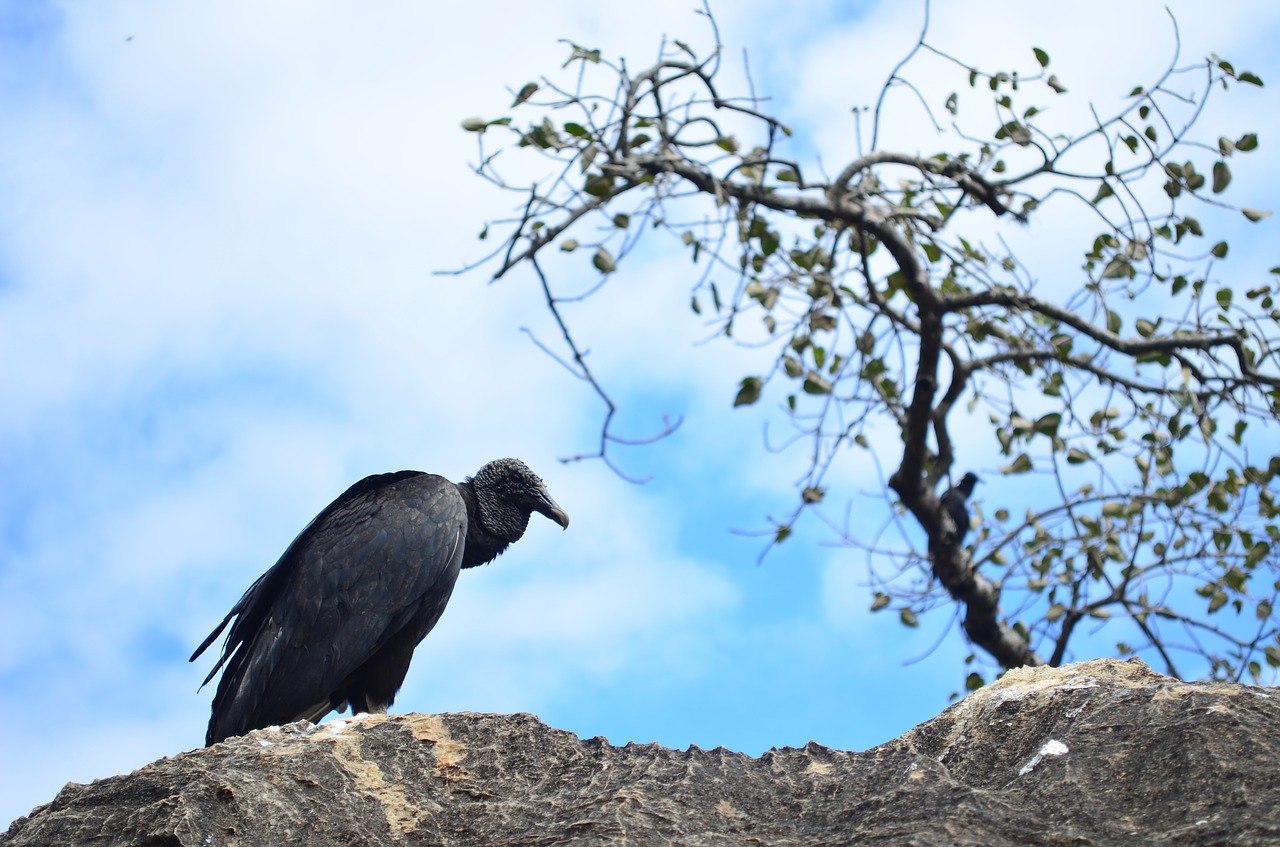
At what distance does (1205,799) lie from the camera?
2.10 m

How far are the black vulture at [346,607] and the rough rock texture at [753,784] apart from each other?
5.08 feet

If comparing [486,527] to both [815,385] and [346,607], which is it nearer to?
[346,607]

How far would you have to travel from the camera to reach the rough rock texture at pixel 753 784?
7.01ft

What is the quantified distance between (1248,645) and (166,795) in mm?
6227

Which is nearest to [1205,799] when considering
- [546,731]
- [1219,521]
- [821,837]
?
[821,837]

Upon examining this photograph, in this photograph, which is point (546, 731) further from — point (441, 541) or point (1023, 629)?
point (1023, 629)

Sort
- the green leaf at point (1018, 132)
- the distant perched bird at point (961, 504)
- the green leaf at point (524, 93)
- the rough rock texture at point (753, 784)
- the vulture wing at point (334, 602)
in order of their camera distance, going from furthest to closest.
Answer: the distant perched bird at point (961, 504) < the green leaf at point (1018, 132) < the green leaf at point (524, 93) < the vulture wing at point (334, 602) < the rough rock texture at point (753, 784)

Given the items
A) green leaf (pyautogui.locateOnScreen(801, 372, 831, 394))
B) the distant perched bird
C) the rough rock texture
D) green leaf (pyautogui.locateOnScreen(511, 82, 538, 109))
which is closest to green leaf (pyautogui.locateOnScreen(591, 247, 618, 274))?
green leaf (pyautogui.locateOnScreen(511, 82, 538, 109))

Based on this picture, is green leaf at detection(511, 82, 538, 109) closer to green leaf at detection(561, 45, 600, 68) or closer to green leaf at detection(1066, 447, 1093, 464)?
green leaf at detection(561, 45, 600, 68)

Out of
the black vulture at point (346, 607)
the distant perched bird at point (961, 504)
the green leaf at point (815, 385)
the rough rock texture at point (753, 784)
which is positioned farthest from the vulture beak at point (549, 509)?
the distant perched bird at point (961, 504)

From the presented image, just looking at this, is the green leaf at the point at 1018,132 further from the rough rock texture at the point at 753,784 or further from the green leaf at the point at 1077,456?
the rough rock texture at the point at 753,784

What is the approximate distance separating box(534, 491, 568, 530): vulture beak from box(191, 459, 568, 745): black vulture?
0.56 m

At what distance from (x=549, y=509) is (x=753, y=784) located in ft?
10.2

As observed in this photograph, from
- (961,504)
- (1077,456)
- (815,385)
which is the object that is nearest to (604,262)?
(815,385)
